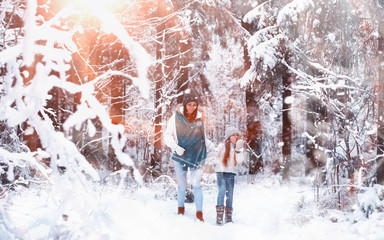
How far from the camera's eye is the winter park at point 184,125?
1816mm

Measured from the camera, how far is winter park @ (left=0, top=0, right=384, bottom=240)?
1816 millimetres

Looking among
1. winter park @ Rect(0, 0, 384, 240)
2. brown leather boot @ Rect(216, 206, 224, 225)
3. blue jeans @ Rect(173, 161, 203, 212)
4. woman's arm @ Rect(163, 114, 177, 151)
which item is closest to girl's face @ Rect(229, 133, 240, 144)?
winter park @ Rect(0, 0, 384, 240)

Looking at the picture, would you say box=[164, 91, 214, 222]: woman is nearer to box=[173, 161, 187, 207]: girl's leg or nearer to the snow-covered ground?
box=[173, 161, 187, 207]: girl's leg

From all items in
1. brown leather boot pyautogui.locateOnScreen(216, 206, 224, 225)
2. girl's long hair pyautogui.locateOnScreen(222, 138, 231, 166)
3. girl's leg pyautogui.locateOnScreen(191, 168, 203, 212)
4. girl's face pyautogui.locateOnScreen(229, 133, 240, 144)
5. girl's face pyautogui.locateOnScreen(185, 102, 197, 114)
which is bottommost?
brown leather boot pyautogui.locateOnScreen(216, 206, 224, 225)

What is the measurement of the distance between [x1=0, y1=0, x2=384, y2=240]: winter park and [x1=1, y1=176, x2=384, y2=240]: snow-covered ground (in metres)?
0.02

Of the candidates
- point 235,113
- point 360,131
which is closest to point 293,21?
point 360,131

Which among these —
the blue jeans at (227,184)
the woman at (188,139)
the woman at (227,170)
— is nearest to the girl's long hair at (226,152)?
the woman at (227,170)

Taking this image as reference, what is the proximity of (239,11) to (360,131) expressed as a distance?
7974 mm

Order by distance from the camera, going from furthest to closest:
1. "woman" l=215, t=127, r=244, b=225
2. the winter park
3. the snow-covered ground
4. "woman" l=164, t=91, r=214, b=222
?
"woman" l=215, t=127, r=244, b=225
"woman" l=164, t=91, r=214, b=222
the snow-covered ground
the winter park

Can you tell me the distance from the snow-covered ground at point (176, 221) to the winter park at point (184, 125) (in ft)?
0.07

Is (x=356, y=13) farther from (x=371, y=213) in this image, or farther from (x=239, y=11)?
(x=371, y=213)

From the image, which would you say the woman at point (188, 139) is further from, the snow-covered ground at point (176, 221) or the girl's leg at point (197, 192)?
the snow-covered ground at point (176, 221)

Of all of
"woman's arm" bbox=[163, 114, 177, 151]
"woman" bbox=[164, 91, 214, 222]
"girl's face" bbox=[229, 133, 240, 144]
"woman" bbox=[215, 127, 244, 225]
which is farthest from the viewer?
"girl's face" bbox=[229, 133, 240, 144]

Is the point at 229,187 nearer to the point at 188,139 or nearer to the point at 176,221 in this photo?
the point at 188,139
